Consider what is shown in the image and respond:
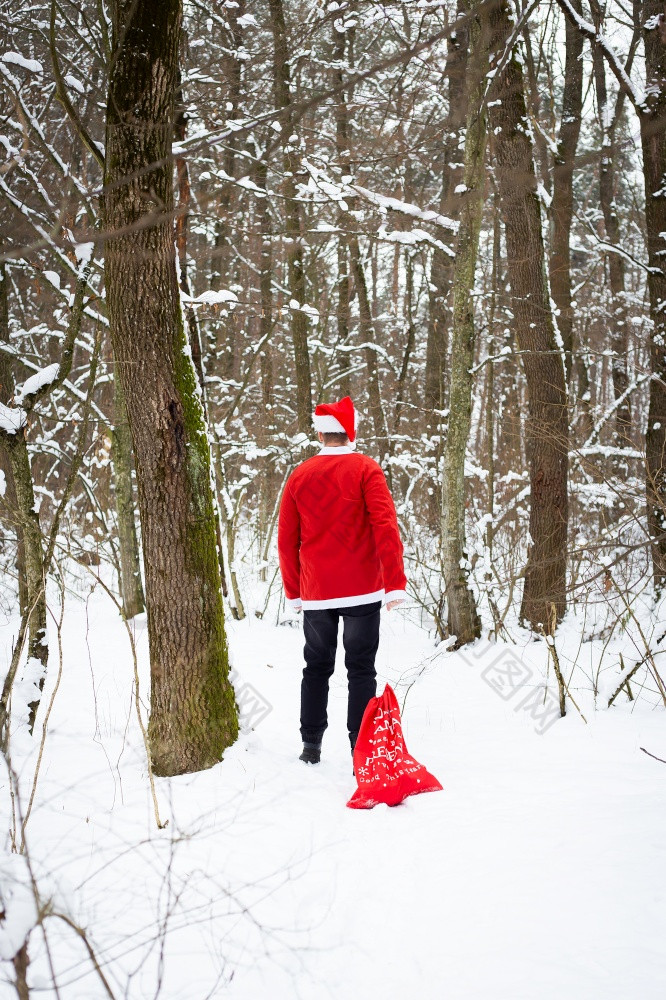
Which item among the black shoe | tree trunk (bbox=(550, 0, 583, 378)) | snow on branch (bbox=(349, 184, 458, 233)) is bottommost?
the black shoe

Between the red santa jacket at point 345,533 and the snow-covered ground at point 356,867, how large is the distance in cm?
93

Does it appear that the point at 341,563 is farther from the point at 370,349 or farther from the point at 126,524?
the point at 370,349

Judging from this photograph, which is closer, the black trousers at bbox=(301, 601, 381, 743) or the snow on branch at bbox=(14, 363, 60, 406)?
the black trousers at bbox=(301, 601, 381, 743)

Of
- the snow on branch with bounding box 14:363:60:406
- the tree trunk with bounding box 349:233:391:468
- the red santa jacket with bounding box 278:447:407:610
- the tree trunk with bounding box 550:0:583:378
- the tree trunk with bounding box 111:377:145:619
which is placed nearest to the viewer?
the red santa jacket with bounding box 278:447:407:610

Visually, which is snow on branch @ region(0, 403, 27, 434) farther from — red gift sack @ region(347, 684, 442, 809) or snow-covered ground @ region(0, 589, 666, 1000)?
red gift sack @ region(347, 684, 442, 809)

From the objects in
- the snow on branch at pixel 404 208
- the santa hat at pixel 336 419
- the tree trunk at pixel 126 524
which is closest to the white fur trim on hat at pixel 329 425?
the santa hat at pixel 336 419

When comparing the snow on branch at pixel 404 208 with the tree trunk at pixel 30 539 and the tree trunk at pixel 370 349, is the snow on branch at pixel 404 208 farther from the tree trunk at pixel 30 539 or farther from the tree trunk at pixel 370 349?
the tree trunk at pixel 370 349

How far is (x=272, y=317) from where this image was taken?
8.52 meters

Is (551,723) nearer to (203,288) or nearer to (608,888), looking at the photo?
(608,888)

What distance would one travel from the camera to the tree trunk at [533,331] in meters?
6.32

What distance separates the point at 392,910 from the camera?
231 centimetres

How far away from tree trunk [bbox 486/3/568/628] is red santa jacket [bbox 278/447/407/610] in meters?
3.10

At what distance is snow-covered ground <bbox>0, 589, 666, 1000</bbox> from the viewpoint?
6.34ft

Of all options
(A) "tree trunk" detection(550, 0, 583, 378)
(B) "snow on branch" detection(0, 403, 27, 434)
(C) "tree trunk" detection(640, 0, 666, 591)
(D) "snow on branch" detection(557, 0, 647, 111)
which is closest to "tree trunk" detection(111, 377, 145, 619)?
(B) "snow on branch" detection(0, 403, 27, 434)
